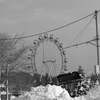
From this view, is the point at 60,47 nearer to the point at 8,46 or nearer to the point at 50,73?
the point at 50,73

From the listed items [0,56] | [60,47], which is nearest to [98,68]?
[0,56]

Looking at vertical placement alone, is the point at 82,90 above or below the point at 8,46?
below

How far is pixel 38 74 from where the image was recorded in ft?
148

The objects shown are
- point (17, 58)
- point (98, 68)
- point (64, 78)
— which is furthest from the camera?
point (17, 58)

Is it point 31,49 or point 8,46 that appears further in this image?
point 31,49

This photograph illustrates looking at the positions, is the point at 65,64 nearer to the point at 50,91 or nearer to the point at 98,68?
the point at 50,91

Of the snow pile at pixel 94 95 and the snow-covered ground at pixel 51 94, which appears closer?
the snow pile at pixel 94 95

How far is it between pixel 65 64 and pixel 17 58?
336 inches

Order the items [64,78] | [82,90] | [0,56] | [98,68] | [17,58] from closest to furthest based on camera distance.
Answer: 1. [98,68]
2. [82,90]
3. [64,78]
4. [0,56]
5. [17,58]

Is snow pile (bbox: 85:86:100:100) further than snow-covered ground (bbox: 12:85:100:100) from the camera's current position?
No

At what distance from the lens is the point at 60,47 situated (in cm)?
4588

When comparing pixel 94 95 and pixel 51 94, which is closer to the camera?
pixel 94 95

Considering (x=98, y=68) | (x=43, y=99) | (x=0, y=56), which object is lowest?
(x=43, y=99)

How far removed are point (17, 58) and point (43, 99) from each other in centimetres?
2116
